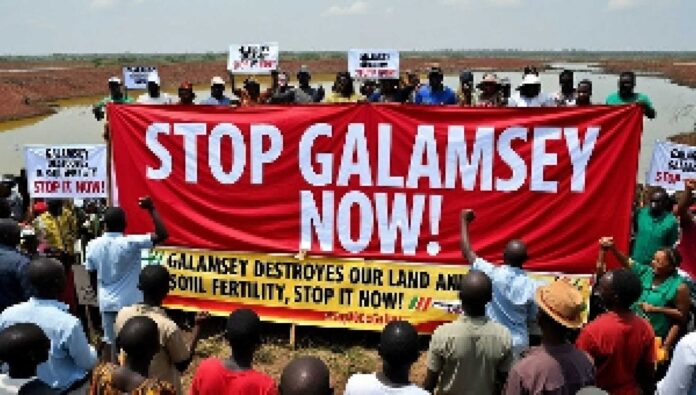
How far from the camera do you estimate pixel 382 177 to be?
6.67 m

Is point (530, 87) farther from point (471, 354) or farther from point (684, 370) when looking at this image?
point (684, 370)

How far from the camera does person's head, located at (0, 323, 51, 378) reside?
3164 millimetres

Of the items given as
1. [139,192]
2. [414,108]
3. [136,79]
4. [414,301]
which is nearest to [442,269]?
A: [414,301]

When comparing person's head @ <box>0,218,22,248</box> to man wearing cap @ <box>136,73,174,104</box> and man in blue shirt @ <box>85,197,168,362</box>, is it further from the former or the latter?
man wearing cap @ <box>136,73,174,104</box>

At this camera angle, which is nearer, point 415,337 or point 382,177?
point 415,337

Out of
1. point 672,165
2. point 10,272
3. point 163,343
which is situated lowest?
point 163,343

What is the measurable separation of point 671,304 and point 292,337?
3.84 meters

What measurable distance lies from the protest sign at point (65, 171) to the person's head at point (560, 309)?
18.9 feet

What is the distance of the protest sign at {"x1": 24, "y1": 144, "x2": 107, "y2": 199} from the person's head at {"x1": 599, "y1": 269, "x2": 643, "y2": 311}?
19.2 ft

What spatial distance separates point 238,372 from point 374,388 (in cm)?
73

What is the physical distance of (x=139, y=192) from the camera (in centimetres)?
725

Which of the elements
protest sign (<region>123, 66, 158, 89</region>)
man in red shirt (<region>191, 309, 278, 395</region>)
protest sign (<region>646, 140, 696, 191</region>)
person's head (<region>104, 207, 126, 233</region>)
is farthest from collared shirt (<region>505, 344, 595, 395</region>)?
protest sign (<region>123, 66, 158, 89</region>)

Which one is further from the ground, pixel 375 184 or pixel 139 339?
pixel 375 184

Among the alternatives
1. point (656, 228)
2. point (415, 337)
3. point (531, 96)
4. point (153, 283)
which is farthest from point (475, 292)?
point (531, 96)
